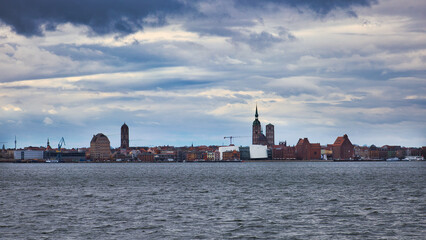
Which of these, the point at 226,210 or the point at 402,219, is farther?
the point at 226,210

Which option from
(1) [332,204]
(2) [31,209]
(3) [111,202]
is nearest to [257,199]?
(1) [332,204]

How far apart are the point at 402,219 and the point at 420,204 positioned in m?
11.0

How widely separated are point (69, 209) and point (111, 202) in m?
6.38

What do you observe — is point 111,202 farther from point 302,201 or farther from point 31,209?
point 302,201

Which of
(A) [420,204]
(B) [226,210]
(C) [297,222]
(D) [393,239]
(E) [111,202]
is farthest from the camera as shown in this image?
(E) [111,202]

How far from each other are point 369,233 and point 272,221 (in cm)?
733

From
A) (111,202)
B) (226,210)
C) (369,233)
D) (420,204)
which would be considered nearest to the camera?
(369,233)

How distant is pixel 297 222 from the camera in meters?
35.9

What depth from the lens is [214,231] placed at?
32.4m

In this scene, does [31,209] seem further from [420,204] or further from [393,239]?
[420,204]

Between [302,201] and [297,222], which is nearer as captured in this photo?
[297,222]

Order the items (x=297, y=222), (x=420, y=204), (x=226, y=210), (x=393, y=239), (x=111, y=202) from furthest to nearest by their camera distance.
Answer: (x=111, y=202) < (x=420, y=204) < (x=226, y=210) < (x=297, y=222) < (x=393, y=239)

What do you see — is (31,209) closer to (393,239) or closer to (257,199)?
(257,199)

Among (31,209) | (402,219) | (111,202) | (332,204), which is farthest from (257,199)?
(31,209)
